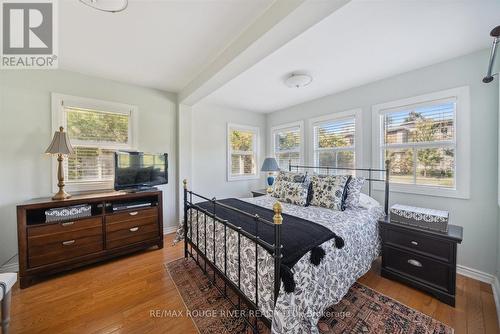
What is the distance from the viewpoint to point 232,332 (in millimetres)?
1479

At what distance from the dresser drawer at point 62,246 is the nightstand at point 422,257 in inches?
131

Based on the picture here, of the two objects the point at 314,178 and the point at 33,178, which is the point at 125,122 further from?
→ the point at 314,178

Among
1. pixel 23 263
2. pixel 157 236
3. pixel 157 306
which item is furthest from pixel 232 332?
pixel 23 263

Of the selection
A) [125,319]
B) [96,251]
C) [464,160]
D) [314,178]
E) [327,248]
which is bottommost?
[125,319]

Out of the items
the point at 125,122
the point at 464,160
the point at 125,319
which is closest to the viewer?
the point at 125,319

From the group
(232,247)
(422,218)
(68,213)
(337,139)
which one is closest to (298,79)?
(337,139)

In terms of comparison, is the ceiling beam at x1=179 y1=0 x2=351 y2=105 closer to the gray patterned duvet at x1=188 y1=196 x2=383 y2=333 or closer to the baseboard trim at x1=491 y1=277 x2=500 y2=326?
the gray patterned duvet at x1=188 y1=196 x2=383 y2=333

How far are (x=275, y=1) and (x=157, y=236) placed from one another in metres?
3.03

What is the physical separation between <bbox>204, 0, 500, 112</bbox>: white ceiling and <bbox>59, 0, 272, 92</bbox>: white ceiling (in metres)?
0.63

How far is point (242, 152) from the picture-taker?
4477mm

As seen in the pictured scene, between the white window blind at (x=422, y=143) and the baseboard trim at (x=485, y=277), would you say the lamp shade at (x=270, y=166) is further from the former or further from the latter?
the baseboard trim at (x=485, y=277)

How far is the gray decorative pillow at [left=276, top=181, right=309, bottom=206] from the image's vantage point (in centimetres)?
258

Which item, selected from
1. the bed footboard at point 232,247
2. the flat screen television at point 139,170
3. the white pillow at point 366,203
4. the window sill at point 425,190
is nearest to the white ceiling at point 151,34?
the flat screen television at point 139,170

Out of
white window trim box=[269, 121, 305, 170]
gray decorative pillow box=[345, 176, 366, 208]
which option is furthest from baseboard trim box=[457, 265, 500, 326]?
white window trim box=[269, 121, 305, 170]
